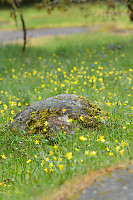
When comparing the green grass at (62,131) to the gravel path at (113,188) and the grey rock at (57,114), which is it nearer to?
the grey rock at (57,114)

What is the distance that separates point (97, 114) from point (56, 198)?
2.42 meters

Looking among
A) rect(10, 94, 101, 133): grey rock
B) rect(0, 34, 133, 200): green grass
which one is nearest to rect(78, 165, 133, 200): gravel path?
rect(0, 34, 133, 200): green grass

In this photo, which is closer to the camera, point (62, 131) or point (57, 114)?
point (62, 131)

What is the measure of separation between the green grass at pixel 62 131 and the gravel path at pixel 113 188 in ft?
0.99

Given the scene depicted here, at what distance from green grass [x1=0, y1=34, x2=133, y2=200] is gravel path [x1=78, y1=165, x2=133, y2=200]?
0.30m

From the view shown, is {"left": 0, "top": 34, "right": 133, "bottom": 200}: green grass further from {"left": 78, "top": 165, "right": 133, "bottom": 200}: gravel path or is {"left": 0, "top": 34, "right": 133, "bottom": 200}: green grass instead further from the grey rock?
{"left": 78, "top": 165, "right": 133, "bottom": 200}: gravel path

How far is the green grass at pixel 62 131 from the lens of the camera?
9.37 feet

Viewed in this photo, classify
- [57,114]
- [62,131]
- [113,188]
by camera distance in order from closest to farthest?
1. [113,188]
2. [62,131]
3. [57,114]

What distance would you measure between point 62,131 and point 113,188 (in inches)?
77.9

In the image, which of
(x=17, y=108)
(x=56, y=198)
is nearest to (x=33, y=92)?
(x=17, y=108)

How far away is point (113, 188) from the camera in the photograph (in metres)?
2.11

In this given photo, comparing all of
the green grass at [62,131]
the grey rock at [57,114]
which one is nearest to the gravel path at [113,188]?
the green grass at [62,131]

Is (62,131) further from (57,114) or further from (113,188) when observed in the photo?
(113,188)

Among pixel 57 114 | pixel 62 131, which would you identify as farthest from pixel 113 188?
pixel 57 114
